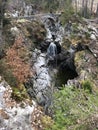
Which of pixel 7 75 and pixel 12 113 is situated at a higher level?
pixel 7 75

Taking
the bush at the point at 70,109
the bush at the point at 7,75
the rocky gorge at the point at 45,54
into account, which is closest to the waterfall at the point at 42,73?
the rocky gorge at the point at 45,54

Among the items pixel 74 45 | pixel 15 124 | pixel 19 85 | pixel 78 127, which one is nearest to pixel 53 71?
pixel 74 45

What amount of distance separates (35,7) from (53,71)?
22623 millimetres

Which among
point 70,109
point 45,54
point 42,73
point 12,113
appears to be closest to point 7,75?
point 12,113

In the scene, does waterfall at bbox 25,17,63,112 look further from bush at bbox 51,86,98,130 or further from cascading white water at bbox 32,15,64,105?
bush at bbox 51,86,98,130

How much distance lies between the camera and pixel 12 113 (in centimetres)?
1391

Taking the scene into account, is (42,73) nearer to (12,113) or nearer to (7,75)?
(7,75)

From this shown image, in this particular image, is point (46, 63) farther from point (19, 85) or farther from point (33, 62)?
point (19, 85)

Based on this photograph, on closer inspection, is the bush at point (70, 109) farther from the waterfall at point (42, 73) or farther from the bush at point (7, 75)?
the waterfall at point (42, 73)

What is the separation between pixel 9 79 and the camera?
1731 centimetres

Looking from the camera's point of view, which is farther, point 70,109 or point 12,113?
point 12,113

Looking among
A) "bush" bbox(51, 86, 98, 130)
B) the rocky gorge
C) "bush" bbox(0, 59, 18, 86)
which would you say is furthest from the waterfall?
"bush" bbox(51, 86, 98, 130)

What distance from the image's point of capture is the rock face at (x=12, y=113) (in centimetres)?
1334

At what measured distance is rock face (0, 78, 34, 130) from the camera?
43.8ft
